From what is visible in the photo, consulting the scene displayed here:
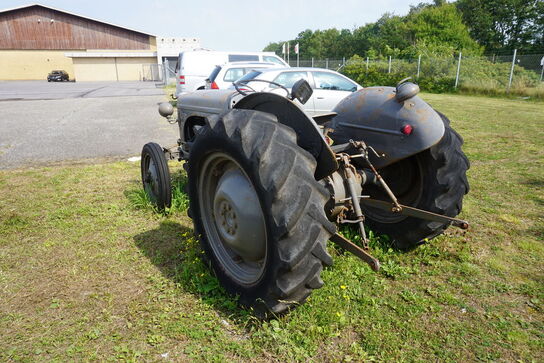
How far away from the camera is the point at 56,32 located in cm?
4928

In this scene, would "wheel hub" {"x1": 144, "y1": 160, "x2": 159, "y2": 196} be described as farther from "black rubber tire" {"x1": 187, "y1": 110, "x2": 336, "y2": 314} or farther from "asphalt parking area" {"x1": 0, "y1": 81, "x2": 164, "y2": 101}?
"asphalt parking area" {"x1": 0, "y1": 81, "x2": 164, "y2": 101}

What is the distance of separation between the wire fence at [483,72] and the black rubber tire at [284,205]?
45.7ft

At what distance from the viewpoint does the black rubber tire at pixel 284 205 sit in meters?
1.89

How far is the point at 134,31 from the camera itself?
51656 mm

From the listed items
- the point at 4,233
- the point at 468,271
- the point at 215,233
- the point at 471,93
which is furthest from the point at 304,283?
the point at 471,93

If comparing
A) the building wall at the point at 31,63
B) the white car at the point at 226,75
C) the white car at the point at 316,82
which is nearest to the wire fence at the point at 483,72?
the white car at the point at 226,75

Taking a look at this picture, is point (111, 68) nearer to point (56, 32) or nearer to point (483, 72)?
point (56, 32)

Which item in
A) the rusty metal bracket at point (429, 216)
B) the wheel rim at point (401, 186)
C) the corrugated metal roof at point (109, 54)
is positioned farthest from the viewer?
the corrugated metal roof at point (109, 54)

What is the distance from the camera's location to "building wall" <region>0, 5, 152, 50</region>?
47.7 m

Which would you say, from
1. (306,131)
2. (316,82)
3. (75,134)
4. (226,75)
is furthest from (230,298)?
(226,75)

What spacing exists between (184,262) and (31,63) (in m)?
57.3

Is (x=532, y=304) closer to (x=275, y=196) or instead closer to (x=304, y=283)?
(x=304, y=283)

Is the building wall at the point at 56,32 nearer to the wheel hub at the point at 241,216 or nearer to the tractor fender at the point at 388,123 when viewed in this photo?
the tractor fender at the point at 388,123

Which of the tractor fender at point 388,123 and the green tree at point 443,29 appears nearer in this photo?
the tractor fender at point 388,123
